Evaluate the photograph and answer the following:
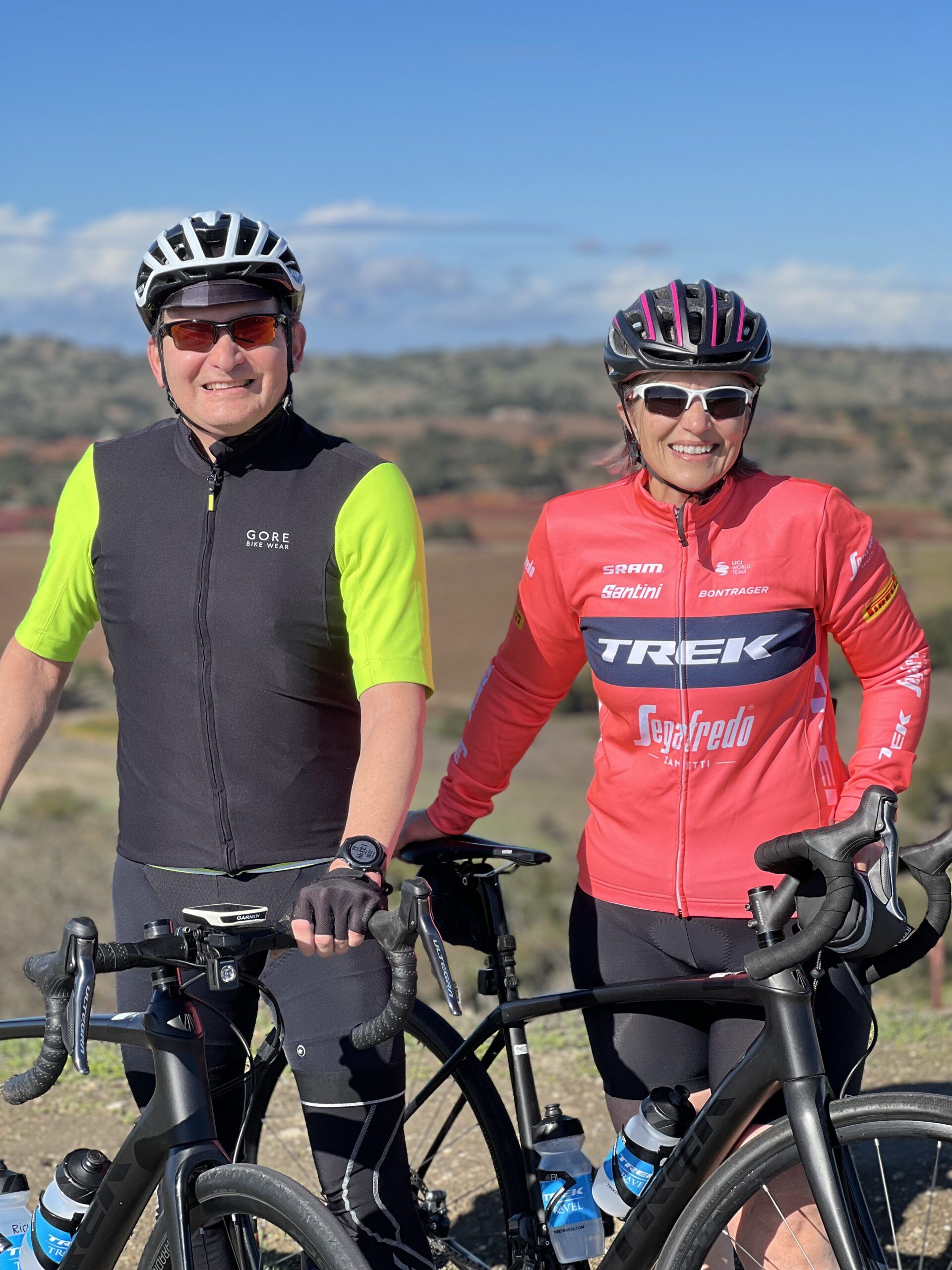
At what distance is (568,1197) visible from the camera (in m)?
2.68

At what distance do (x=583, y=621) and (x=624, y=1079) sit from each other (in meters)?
0.93

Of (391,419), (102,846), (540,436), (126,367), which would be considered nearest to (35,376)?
(126,367)

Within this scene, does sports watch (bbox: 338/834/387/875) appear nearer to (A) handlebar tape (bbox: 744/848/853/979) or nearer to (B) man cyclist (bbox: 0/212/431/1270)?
(B) man cyclist (bbox: 0/212/431/1270)

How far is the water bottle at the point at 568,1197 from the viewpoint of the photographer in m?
2.66

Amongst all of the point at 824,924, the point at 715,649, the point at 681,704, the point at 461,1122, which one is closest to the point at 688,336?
the point at 715,649

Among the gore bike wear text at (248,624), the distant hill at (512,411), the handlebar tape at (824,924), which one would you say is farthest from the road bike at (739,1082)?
the distant hill at (512,411)

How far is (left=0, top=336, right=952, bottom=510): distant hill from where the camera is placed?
60719 mm

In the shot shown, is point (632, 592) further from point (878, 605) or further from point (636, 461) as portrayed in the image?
point (878, 605)

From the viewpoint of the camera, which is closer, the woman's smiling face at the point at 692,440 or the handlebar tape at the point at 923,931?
the handlebar tape at the point at 923,931

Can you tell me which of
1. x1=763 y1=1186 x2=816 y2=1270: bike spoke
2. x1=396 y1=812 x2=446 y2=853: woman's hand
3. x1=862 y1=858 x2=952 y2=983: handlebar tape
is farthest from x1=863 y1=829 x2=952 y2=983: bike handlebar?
x1=396 y1=812 x2=446 y2=853: woman's hand

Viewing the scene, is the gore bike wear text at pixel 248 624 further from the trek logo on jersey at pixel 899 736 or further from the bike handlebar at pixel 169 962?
the trek logo on jersey at pixel 899 736

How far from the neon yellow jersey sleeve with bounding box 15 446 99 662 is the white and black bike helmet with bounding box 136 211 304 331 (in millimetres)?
346

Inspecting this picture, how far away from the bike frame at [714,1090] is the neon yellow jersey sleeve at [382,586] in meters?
0.72

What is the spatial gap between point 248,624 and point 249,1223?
3.29 ft
